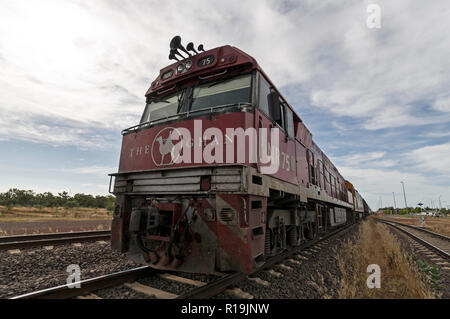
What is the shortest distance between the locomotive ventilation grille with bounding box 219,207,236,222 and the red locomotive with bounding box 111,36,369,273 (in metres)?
0.01

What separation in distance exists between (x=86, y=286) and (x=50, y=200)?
3609cm

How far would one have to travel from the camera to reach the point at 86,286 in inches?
119

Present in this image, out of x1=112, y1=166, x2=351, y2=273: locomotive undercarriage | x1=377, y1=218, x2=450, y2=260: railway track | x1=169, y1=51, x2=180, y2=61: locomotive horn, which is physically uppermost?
x1=169, y1=51, x2=180, y2=61: locomotive horn

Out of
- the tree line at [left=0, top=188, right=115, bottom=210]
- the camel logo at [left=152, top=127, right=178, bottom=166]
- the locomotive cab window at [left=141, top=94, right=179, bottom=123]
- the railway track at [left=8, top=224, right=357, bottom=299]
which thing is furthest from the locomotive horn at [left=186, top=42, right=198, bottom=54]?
the tree line at [left=0, top=188, right=115, bottom=210]

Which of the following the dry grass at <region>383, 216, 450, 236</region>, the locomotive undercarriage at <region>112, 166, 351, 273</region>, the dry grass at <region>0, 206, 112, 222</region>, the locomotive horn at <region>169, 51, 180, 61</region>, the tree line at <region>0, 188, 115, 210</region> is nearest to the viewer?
the locomotive undercarriage at <region>112, 166, 351, 273</region>

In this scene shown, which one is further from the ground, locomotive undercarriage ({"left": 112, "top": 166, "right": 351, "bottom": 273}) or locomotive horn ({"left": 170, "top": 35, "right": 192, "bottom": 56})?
locomotive horn ({"left": 170, "top": 35, "right": 192, "bottom": 56})

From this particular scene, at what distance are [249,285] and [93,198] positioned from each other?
40.3 metres

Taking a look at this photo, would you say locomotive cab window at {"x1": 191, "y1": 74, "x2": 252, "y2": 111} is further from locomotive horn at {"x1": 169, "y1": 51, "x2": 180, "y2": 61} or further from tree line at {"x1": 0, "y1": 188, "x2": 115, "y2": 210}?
tree line at {"x1": 0, "y1": 188, "x2": 115, "y2": 210}

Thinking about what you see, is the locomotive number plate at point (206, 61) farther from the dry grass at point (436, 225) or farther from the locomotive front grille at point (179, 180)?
the dry grass at point (436, 225)

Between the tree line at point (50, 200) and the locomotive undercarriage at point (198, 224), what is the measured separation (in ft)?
94.7

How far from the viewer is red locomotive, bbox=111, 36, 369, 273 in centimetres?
303

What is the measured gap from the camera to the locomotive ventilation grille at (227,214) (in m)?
2.97

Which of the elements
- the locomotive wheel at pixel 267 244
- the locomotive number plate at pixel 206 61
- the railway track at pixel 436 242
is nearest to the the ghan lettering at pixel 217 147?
the locomotive wheel at pixel 267 244
